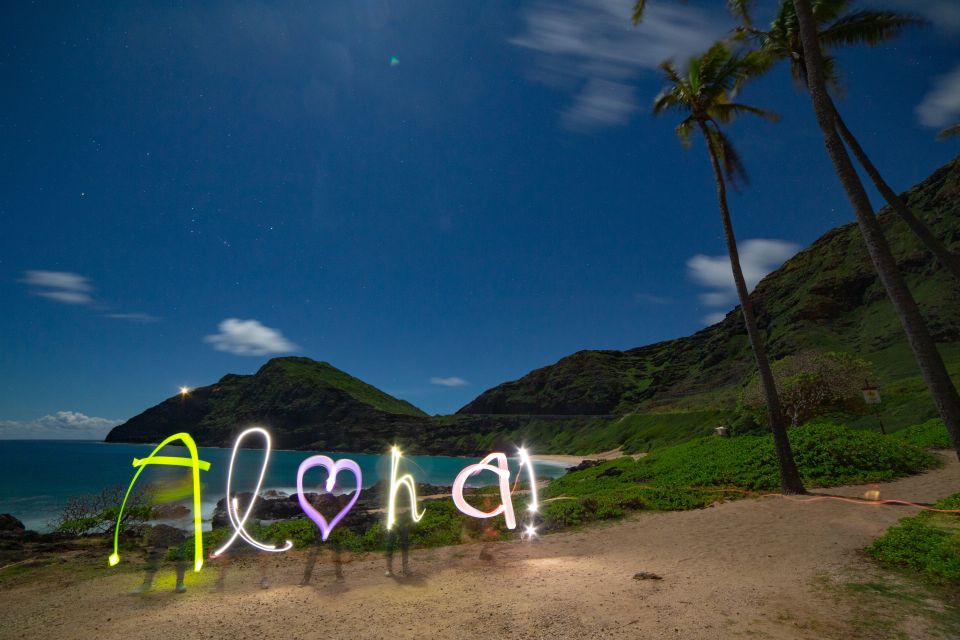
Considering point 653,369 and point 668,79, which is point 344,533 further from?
point 653,369

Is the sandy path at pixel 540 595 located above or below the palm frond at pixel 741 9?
below

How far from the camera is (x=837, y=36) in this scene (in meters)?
15.5

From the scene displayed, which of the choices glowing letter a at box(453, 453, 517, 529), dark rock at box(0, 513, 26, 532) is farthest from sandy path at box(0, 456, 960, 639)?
dark rock at box(0, 513, 26, 532)

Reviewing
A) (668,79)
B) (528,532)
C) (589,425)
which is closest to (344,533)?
(528,532)

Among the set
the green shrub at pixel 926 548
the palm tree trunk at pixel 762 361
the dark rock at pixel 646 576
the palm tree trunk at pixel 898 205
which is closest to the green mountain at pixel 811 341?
the palm tree trunk at pixel 762 361

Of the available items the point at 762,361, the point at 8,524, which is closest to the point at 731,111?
the point at 762,361

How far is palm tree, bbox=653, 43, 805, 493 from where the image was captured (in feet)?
55.1

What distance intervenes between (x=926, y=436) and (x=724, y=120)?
65.8 ft

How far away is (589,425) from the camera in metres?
140

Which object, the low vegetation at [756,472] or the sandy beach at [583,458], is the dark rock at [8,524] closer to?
the low vegetation at [756,472]

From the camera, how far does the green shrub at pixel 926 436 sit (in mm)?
22281

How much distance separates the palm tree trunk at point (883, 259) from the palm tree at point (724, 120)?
7.76 meters

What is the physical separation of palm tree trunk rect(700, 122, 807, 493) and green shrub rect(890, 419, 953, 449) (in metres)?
10.8

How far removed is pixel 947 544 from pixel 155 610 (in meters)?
15.2
